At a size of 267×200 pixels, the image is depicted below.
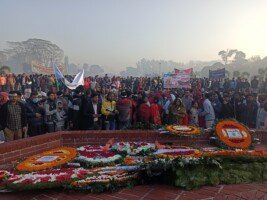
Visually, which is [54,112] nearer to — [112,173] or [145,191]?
[112,173]

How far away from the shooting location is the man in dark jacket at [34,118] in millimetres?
9531

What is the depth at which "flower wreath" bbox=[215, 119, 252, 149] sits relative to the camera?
7368mm

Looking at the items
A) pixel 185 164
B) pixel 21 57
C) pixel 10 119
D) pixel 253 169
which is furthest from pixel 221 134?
pixel 21 57

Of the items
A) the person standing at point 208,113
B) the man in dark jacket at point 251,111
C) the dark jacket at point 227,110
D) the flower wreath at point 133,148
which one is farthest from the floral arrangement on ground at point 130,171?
the man in dark jacket at point 251,111

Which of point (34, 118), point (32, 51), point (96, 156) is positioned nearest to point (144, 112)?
point (34, 118)

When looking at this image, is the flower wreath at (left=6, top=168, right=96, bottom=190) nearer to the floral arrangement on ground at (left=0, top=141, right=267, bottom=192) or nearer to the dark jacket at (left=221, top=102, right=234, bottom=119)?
the floral arrangement on ground at (left=0, top=141, right=267, bottom=192)

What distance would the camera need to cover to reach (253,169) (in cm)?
520

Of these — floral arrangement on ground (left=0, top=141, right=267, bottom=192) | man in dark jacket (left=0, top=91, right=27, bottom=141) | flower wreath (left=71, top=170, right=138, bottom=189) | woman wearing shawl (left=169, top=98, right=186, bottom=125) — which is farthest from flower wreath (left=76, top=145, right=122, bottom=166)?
woman wearing shawl (left=169, top=98, right=186, bottom=125)

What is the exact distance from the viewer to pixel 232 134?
25.2 feet

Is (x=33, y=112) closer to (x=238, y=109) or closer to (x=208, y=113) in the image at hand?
(x=208, y=113)

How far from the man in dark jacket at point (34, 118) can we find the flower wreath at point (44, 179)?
426 centimetres

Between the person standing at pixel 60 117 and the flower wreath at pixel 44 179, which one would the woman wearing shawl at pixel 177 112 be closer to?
the person standing at pixel 60 117

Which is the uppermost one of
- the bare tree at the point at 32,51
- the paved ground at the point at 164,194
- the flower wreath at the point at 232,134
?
the bare tree at the point at 32,51

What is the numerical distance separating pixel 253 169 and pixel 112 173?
6.40 ft
